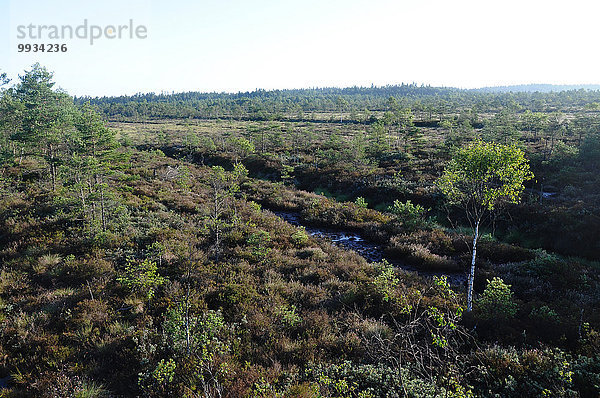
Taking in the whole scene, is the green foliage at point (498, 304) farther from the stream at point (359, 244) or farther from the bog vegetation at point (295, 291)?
the stream at point (359, 244)

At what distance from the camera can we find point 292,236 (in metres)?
16.1

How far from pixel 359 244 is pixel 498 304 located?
8953 millimetres

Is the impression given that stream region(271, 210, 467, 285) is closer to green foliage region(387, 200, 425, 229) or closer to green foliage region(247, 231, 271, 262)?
green foliage region(387, 200, 425, 229)

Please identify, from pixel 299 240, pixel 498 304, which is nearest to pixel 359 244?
pixel 299 240

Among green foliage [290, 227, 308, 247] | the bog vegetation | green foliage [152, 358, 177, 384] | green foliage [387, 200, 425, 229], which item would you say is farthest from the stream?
green foliage [152, 358, 177, 384]

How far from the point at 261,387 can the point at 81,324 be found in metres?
5.87

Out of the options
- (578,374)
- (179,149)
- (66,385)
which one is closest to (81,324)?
(66,385)

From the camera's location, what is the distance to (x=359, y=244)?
56.9 ft

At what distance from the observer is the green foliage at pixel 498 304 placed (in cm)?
853

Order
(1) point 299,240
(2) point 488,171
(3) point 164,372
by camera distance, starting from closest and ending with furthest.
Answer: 1. (3) point 164,372
2. (2) point 488,171
3. (1) point 299,240

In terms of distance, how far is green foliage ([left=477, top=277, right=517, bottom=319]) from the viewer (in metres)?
8.53

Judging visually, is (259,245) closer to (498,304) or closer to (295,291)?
(295,291)

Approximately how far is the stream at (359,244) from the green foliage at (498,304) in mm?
3336

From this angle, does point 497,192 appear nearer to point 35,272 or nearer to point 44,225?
point 35,272
